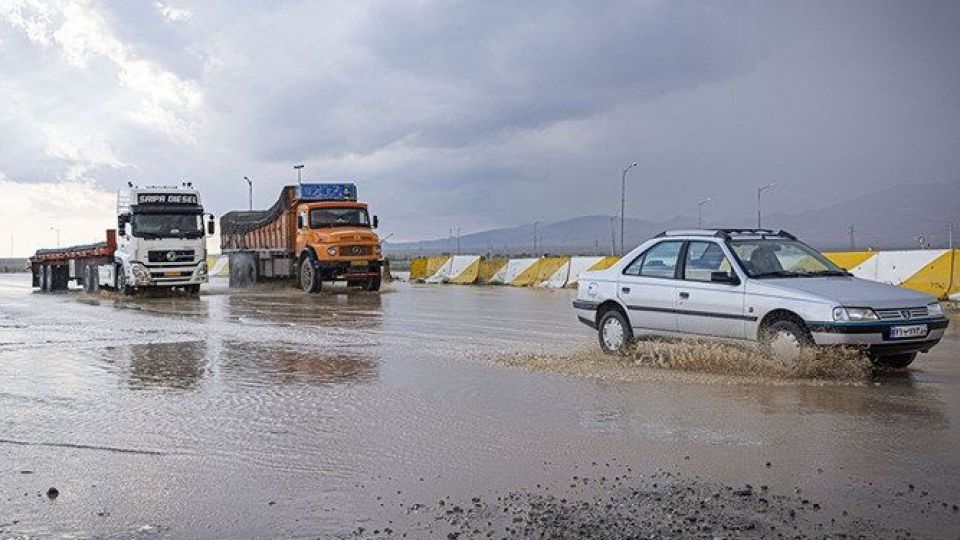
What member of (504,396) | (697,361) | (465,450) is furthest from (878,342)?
(465,450)

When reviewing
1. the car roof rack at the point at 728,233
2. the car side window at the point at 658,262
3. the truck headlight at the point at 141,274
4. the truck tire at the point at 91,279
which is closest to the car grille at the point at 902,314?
the car roof rack at the point at 728,233

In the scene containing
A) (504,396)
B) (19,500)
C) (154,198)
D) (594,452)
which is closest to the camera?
(19,500)

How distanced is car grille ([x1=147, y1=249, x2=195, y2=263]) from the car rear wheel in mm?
19980

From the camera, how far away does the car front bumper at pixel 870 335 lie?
9094 millimetres

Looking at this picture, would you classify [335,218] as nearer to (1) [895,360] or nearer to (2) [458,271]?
(2) [458,271]

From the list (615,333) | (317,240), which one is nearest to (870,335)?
(615,333)

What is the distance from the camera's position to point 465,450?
645cm

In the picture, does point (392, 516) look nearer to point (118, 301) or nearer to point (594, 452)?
point (594, 452)

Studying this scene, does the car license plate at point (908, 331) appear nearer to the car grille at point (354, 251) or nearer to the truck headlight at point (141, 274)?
the car grille at point (354, 251)

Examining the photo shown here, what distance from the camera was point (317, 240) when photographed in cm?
3005

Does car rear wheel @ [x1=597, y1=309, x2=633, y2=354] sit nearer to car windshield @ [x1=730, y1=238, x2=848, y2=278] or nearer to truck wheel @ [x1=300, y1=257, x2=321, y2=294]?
car windshield @ [x1=730, y1=238, x2=848, y2=278]

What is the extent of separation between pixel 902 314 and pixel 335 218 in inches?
904

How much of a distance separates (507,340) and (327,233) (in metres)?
17.1

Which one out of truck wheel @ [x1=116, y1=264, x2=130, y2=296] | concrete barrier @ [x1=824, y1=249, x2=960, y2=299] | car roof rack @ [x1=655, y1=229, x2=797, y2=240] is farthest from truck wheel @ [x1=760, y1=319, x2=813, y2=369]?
truck wheel @ [x1=116, y1=264, x2=130, y2=296]
